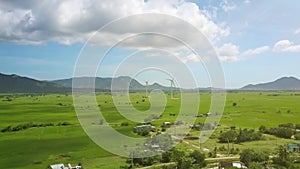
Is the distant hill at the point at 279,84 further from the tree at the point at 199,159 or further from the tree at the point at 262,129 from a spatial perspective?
the tree at the point at 199,159

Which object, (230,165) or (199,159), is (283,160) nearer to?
(230,165)

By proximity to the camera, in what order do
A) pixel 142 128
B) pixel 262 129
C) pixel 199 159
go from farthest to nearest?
Result: pixel 262 129
pixel 142 128
pixel 199 159

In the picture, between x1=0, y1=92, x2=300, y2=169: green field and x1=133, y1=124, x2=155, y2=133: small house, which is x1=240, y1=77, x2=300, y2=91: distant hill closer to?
x1=0, y1=92, x2=300, y2=169: green field

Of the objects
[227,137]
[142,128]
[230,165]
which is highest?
[142,128]

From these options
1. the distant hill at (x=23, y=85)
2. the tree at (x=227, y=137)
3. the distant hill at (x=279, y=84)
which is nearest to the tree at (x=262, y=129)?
the tree at (x=227, y=137)

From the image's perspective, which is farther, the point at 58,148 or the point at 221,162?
the point at 58,148

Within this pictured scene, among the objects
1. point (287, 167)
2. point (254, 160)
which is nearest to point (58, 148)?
point (254, 160)

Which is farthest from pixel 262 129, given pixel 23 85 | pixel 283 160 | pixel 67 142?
pixel 23 85

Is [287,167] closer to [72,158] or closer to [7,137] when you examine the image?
[72,158]
